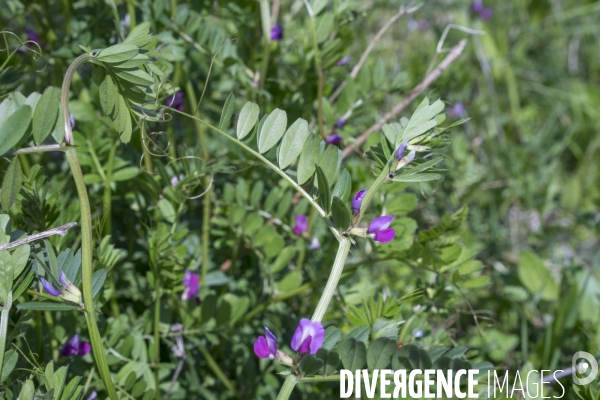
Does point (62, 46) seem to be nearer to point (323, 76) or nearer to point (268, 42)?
point (268, 42)

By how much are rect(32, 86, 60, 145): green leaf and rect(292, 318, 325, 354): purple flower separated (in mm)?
404

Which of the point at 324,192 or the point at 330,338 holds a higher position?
the point at 324,192

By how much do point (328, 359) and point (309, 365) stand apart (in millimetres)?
27

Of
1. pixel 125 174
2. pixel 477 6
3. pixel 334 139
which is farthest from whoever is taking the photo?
pixel 477 6

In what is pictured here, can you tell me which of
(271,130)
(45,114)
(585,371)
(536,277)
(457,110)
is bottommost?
(536,277)

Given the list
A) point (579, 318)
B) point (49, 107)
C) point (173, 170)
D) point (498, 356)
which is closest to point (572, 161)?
point (579, 318)

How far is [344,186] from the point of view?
76cm

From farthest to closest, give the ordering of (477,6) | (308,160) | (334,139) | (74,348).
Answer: (477,6) < (334,139) < (74,348) < (308,160)

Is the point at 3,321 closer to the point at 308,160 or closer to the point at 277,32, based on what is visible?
the point at 308,160

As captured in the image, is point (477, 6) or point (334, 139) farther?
point (477, 6)

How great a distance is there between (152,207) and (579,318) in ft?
3.65

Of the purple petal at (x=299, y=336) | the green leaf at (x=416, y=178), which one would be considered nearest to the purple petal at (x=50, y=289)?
the purple petal at (x=299, y=336)

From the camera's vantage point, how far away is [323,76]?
1.20m

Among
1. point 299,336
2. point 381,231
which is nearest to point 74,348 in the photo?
point 299,336
